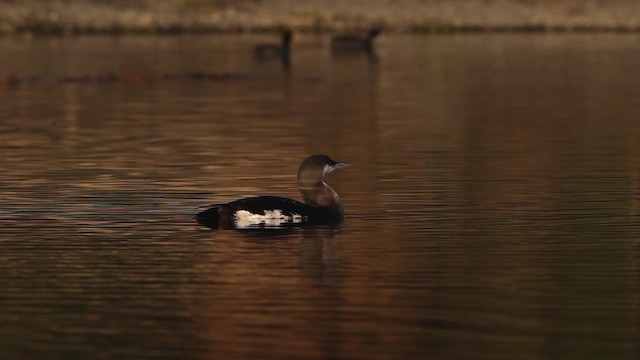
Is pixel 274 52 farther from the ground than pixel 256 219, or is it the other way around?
pixel 256 219

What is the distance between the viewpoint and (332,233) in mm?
21328

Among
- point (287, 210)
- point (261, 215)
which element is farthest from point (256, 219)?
point (287, 210)

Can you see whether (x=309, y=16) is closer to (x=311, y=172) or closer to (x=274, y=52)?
(x=274, y=52)

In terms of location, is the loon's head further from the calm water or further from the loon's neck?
the calm water

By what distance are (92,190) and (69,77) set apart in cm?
3446

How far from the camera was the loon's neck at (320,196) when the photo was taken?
22059 millimetres

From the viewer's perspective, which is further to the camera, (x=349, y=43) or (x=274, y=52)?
(x=349, y=43)

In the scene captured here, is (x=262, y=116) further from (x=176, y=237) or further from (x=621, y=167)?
(x=176, y=237)

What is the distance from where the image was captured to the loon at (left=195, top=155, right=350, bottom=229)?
71.2 ft

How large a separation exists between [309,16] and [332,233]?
85.9 meters

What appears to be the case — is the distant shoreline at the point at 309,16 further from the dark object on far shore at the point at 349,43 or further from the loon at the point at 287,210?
the loon at the point at 287,210

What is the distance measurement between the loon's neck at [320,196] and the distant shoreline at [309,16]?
76.8 meters

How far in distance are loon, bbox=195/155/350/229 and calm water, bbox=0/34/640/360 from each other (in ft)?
0.93

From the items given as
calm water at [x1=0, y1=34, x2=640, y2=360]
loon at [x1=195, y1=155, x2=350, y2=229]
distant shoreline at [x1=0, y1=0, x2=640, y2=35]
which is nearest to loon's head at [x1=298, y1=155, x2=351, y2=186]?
loon at [x1=195, y1=155, x2=350, y2=229]
